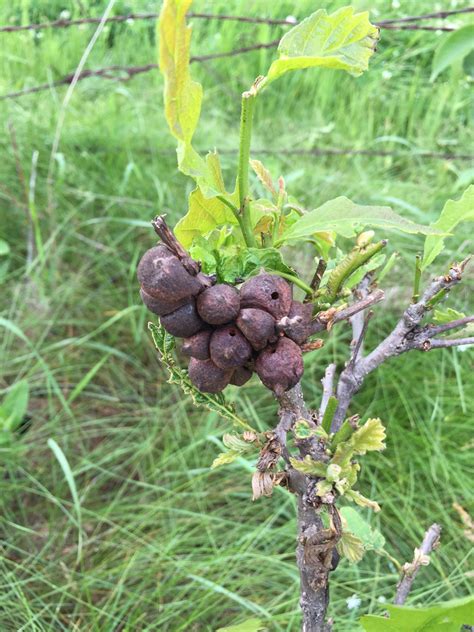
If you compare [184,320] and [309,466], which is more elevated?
[184,320]

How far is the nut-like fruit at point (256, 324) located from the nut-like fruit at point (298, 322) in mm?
11

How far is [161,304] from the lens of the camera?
1.75 feet

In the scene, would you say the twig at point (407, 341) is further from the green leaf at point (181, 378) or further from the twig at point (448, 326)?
the green leaf at point (181, 378)

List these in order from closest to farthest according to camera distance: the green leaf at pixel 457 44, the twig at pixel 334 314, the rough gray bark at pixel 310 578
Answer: the twig at pixel 334 314, the rough gray bark at pixel 310 578, the green leaf at pixel 457 44

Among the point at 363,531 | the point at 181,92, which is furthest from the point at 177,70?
the point at 363,531

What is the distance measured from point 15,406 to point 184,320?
109 cm

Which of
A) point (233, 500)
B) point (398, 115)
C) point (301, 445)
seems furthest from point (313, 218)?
point (398, 115)

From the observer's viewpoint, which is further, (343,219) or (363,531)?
(363,531)

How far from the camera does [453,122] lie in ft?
8.09

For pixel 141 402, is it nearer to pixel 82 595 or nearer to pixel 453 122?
pixel 82 595

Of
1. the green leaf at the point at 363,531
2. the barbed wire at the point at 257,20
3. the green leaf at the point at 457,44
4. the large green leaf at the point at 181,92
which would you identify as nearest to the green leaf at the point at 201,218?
the large green leaf at the point at 181,92

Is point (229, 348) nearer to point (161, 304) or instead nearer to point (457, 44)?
point (161, 304)

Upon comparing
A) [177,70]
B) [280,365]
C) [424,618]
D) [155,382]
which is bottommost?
[155,382]

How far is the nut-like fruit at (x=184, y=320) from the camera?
54cm
